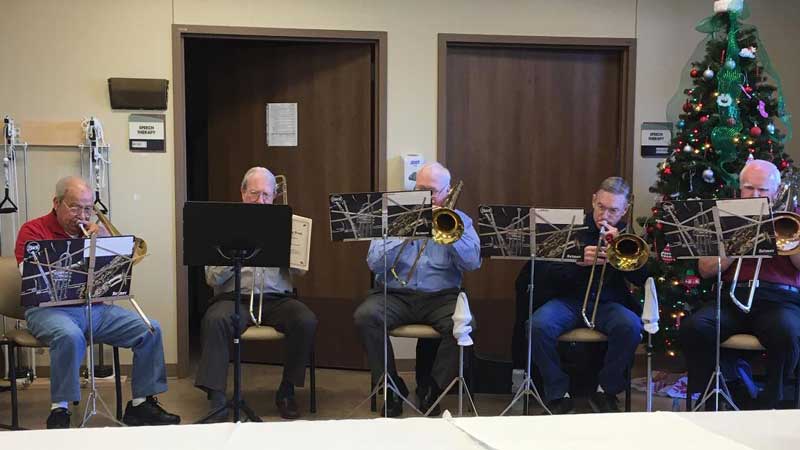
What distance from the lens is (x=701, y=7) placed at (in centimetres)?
438

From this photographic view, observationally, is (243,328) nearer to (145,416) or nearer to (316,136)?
(145,416)

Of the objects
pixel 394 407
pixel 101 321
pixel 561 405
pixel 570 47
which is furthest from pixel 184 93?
pixel 561 405

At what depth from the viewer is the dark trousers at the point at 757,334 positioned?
3.06 metres

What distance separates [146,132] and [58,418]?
5.89 ft

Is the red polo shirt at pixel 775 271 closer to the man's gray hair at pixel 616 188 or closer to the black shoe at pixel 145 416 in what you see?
the man's gray hair at pixel 616 188

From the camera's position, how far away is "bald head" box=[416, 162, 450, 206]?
3543 mm

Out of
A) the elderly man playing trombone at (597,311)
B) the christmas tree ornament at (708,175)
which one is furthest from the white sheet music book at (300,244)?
the christmas tree ornament at (708,175)

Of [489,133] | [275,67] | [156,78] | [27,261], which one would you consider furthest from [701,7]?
[27,261]

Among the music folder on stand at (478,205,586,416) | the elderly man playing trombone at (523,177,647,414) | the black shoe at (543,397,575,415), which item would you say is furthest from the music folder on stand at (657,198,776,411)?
the black shoe at (543,397,575,415)

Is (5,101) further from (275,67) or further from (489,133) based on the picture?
(489,133)

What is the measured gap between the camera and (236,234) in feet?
9.86

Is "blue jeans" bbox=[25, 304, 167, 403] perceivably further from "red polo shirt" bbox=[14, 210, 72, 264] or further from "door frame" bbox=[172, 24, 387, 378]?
"door frame" bbox=[172, 24, 387, 378]

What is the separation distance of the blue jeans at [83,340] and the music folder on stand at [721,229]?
2441 millimetres

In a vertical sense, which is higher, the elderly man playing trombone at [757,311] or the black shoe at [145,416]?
the elderly man playing trombone at [757,311]
